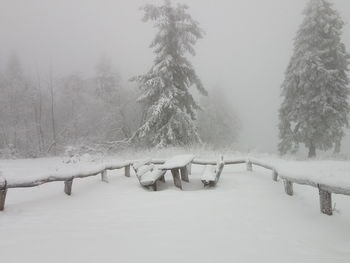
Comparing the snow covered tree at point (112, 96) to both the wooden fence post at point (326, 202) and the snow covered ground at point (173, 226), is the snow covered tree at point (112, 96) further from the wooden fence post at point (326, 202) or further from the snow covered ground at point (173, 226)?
the wooden fence post at point (326, 202)

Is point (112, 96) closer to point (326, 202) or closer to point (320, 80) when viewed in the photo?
point (320, 80)

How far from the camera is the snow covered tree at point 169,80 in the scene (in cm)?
1552

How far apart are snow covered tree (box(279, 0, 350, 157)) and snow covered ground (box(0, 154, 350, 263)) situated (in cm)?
1134

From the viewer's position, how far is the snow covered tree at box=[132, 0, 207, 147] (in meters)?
15.5

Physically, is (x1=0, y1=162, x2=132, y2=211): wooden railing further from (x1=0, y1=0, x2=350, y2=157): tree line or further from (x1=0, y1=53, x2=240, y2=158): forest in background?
(x1=0, y1=53, x2=240, y2=158): forest in background

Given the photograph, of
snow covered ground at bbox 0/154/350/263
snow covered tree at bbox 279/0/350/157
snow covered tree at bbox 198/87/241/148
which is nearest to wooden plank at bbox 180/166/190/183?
snow covered ground at bbox 0/154/350/263

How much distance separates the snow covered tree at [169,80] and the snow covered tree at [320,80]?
697 centimetres

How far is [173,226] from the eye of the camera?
4262 mm

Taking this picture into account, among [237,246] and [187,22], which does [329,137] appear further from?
[237,246]

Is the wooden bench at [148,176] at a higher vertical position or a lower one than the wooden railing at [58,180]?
lower

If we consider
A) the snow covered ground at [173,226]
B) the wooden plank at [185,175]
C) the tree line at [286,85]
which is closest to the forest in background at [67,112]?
the tree line at [286,85]

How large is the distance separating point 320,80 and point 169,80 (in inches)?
383

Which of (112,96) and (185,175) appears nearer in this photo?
(185,175)

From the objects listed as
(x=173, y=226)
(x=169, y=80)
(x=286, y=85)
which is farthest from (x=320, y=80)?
(x=173, y=226)
